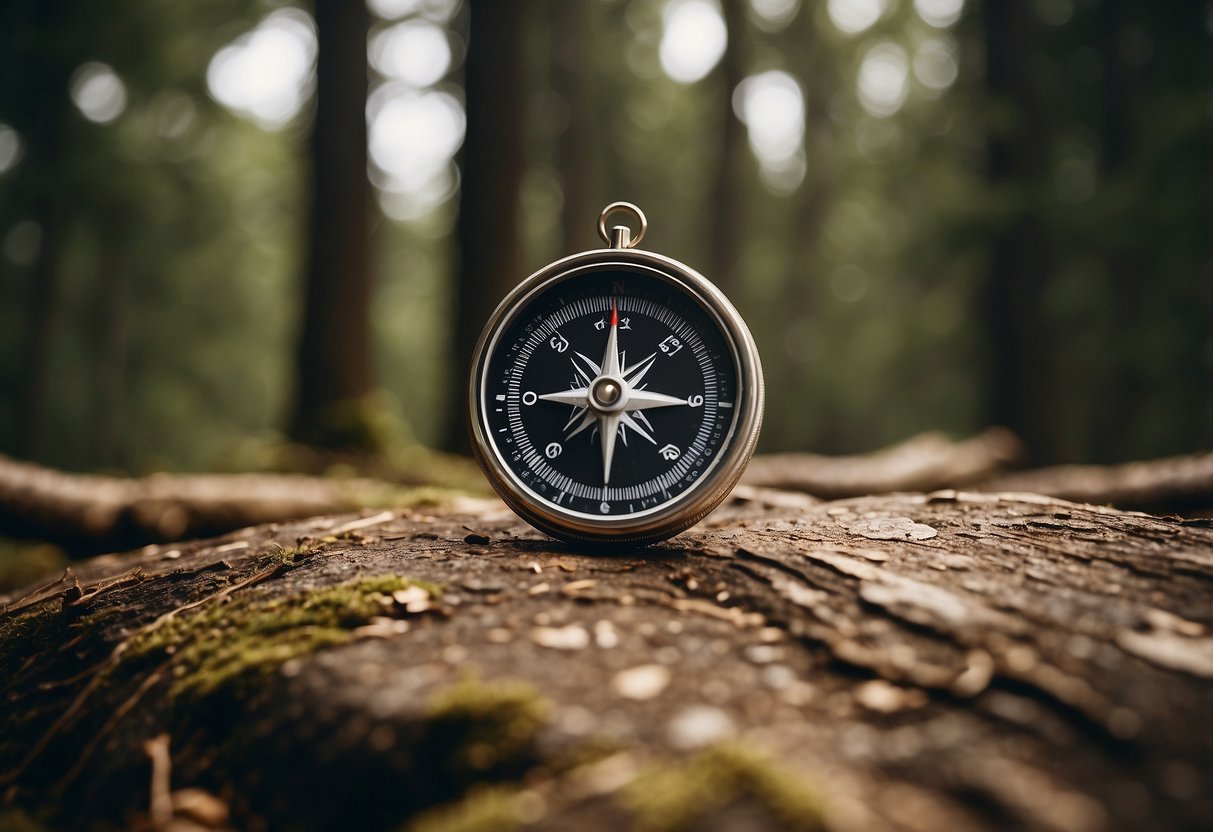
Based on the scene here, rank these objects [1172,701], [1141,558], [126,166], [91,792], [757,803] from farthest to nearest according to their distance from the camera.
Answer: [126,166]
[1141,558]
[91,792]
[1172,701]
[757,803]

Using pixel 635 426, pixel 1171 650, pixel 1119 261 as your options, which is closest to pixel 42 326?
pixel 635 426

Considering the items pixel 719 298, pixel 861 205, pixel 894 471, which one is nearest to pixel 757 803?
pixel 719 298

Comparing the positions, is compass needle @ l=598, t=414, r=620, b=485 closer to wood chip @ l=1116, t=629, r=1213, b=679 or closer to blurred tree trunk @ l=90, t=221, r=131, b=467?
wood chip @ l=1116, t=629, r=1213, b=679

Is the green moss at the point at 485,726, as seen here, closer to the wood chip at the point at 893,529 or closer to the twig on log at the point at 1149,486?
the wood chip at the point at 893,529

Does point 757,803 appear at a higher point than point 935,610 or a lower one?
lower

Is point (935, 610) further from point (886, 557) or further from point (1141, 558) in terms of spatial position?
point (1141, 558)

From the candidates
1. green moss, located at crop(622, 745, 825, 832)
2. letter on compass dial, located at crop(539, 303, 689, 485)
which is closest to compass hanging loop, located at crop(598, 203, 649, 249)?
letter on compass dial, located at crop(539, 303, 689, 485)

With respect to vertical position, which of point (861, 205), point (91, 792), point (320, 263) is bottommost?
point (91, 792)

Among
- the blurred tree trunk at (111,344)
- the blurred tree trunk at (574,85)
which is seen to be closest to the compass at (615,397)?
the blurred tree trunk at (574,85)
